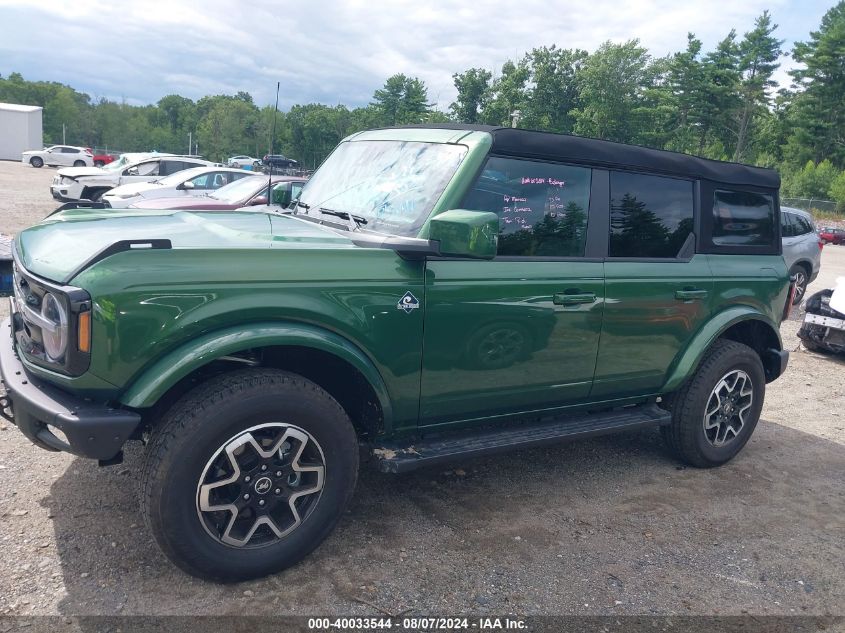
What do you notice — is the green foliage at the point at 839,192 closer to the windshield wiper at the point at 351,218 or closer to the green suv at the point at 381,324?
the green suv at the point at 381,324

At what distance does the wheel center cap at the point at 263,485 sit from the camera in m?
2.92

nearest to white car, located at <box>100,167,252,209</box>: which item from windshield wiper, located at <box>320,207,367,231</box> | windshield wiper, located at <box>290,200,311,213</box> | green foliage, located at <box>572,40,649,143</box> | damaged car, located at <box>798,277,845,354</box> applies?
windshield wiper, located at <box>290,200,311,213</box>

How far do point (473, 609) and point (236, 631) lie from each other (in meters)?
1.00

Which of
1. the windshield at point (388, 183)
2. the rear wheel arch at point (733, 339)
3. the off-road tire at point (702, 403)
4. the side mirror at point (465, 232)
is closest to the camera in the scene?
the side mirror at point (465, 232)

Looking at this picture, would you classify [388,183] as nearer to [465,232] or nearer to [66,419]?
[465,232]

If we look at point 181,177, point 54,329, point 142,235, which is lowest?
point 54,329

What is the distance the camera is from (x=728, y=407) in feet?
15.6

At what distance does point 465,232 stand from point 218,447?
1412 mm

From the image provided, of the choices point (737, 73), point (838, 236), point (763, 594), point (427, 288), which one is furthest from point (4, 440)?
point (737, 73)

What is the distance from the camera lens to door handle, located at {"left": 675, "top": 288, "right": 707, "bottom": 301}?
4250 millimetres

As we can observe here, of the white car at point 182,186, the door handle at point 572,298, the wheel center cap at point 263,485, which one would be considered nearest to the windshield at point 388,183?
the door handle at point 572,298

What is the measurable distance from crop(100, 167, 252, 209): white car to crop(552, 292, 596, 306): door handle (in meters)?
10.9

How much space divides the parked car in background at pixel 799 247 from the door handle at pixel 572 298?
9.80 m

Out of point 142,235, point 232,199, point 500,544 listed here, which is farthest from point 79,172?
point 500,544
